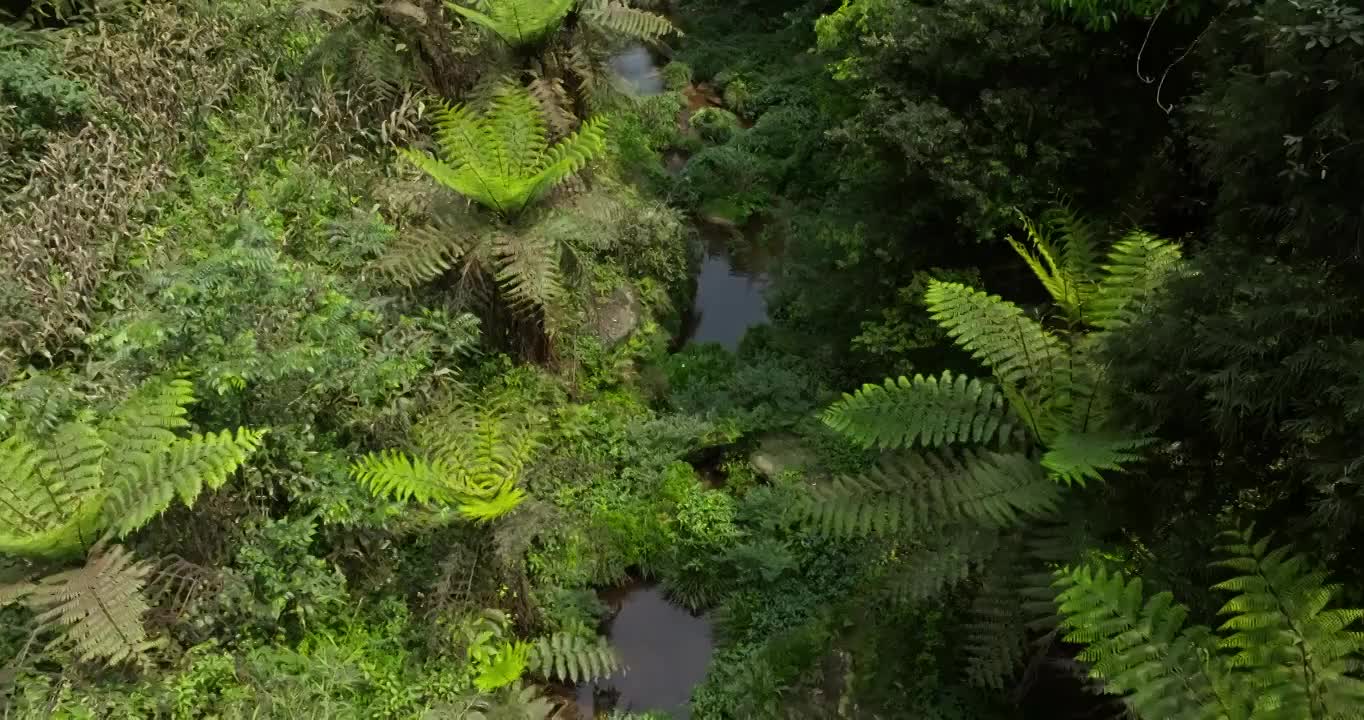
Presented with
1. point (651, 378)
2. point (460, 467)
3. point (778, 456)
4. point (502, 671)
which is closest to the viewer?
point (502, 671)

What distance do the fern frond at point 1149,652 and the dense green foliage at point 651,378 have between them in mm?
11

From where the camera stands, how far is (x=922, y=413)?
3111 mm

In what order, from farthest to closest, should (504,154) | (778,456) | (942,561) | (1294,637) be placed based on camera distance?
(778,456) < (504,154) < (942,561) < (1294,637)

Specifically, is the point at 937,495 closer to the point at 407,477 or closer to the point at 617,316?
the point at 407,477

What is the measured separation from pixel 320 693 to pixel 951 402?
8.55ft

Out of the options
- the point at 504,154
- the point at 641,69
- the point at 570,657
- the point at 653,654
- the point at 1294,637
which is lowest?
the point at 653,654

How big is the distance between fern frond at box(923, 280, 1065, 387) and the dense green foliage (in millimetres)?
15

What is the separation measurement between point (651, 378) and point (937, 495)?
2523mm

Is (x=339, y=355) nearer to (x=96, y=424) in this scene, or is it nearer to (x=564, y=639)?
(x=96, y=424)

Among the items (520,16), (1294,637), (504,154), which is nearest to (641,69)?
(520,16)

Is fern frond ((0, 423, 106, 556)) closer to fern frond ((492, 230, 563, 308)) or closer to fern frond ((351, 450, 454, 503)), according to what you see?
fern frond ((351, 450, 454, 503))

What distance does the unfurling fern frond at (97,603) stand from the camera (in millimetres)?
2879

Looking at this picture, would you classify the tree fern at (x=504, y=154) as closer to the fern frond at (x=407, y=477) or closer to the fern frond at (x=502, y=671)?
the fern frond at (x=407, y=477)

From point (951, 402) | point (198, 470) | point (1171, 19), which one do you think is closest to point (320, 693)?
point (198, 470)
